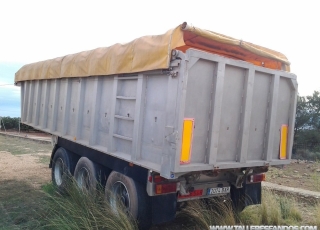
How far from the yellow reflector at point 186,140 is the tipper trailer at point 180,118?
0.04 ft

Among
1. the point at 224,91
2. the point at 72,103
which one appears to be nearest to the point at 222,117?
the point at 224,91

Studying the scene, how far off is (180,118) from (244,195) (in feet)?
7.87

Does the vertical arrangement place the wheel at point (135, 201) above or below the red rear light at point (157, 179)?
below

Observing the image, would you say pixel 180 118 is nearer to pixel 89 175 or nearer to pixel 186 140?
pixel 186 140

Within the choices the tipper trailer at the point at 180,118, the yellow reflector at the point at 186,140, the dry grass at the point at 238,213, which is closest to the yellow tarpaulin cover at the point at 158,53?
the tipper trailer at the point at 180,118

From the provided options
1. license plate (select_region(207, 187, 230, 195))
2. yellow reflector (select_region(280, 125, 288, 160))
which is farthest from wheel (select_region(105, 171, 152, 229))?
yellow reflector (select_region(280, 125, 288, 160))

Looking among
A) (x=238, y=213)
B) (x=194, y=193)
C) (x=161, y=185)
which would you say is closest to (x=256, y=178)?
(x=238, y=213)

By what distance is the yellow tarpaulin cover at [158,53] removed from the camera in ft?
13.2

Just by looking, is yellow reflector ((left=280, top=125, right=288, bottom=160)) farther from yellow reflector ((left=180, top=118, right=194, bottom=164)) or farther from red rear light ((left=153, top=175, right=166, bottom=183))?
red rear light ((left=153, top=175, right=166, bottom=183))

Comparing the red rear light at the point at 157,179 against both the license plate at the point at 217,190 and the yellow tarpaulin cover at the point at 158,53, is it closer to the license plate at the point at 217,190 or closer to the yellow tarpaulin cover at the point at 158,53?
the license plate at the point at 217,190

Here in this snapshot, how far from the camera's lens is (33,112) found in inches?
344

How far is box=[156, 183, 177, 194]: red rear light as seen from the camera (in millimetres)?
4309

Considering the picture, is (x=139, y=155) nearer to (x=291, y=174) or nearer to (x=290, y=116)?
(x=290, y=116)

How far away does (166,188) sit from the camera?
4.36 meters
